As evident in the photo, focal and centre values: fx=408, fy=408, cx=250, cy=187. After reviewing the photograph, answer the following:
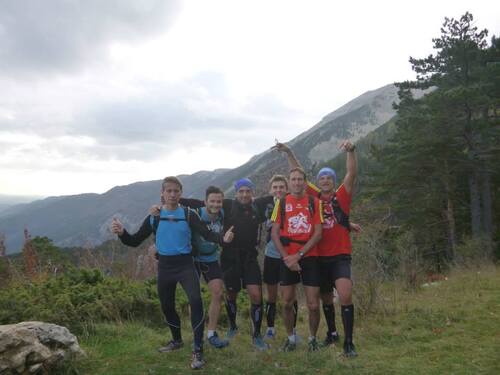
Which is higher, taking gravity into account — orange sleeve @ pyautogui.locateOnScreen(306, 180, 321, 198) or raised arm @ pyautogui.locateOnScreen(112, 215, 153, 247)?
orange sleeve @ pyautogui.locateOnScreen(306, 180, 321, 198)

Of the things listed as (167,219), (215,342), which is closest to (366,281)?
(215,342)

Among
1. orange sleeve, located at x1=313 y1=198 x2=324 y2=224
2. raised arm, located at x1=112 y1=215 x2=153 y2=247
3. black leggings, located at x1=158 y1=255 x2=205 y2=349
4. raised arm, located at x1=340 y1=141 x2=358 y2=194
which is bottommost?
black leggings, located at x1=158 y1=255 x2=205 y2=349

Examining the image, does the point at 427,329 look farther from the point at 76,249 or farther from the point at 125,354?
the point at 76,249

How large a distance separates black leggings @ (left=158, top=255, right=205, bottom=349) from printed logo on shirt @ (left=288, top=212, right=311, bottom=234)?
1169 millimetres

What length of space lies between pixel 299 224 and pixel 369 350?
1680 millimetres

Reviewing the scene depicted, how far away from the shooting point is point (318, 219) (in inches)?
171

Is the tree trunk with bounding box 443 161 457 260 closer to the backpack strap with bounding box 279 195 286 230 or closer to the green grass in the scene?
the green grass

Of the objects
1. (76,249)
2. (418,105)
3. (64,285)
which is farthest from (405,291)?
(418,105)

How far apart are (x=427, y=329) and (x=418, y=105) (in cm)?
1684

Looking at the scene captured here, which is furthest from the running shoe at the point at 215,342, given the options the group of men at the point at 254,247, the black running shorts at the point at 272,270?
the black running shorts at the point at 272,270

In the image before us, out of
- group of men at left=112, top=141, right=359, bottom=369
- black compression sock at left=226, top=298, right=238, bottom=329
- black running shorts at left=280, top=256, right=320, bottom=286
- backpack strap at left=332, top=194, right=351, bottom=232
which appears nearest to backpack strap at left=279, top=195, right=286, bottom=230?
group of men at left=112, top=141, right=359, bottom=369

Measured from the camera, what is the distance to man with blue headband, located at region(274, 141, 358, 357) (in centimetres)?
432

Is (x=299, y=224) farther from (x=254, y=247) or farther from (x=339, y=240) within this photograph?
(x=254, y=247)

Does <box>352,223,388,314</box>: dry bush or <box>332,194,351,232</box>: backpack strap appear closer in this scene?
<box>332,194,351,232</box>: backpack strap
